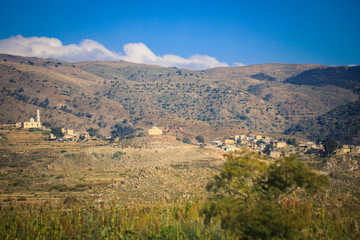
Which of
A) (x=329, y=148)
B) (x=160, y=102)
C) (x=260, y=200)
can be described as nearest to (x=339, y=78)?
(x=160, y=102)

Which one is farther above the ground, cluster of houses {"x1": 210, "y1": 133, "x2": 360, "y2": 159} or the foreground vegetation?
the foreground vegetation

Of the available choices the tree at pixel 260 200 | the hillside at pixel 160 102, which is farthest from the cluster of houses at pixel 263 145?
the tree at pixel 260 200

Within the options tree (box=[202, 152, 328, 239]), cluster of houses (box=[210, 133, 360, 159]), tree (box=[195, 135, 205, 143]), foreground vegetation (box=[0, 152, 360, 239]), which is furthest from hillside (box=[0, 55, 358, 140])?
tree (box=[202, 152, 328, 239])

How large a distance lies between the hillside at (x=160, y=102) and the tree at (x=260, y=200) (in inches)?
3517

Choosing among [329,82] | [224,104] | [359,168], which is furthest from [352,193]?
[329,82]

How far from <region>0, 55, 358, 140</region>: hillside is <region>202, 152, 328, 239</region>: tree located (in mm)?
89334

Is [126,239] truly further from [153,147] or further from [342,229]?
[153,147]

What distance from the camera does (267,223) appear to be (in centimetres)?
1207

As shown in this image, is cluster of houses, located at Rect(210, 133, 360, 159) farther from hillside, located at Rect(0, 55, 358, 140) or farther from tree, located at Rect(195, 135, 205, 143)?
hillside, located at Rect(0, 55, 358, 140)

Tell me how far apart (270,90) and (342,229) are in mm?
173659

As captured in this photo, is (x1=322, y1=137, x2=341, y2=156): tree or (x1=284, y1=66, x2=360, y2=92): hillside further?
(x1=284, y1=66, x2=360, y2=92): hillside

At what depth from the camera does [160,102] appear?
15562 centimetres

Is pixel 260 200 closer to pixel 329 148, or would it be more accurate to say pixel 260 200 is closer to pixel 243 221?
pixel 243 221

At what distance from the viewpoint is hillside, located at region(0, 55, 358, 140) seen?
114 metres
